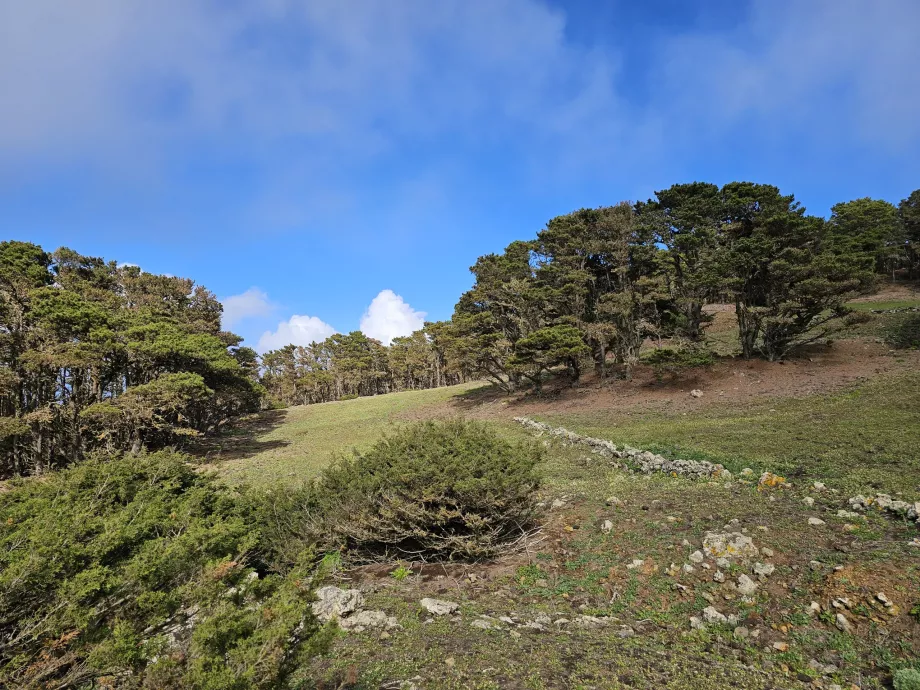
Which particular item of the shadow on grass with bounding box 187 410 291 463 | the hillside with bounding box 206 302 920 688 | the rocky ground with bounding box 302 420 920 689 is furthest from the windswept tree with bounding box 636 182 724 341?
the shadow on grass with bounding box 187 410 291 463

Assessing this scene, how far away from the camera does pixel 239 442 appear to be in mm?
26641

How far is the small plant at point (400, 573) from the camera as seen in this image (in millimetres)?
5789

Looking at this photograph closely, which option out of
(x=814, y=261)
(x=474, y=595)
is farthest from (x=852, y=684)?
(x=814, y=261)

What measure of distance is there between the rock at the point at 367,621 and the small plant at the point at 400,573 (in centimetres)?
115

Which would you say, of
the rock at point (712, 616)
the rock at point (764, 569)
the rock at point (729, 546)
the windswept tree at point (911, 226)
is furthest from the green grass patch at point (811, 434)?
the windswept tree at point (911, 226)

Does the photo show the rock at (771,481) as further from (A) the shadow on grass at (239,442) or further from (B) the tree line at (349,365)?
(B) the tree line at (349,365)

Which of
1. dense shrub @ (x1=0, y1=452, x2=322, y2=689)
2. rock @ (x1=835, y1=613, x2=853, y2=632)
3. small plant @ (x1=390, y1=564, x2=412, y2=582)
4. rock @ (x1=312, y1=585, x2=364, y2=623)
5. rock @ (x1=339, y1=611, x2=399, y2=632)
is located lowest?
rock @ (x1=835, y1=613, x2=853, y2=632)

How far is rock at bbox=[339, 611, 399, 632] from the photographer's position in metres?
4.43

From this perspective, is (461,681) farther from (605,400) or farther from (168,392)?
(605,400)

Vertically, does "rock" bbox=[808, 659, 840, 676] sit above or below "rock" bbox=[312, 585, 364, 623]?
below

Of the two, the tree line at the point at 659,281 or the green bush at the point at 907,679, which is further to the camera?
the tree line at the point at 659,281

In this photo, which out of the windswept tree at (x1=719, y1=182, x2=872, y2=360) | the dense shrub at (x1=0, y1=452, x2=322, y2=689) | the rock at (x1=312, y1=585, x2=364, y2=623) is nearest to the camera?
the dense shrub at (x1=0, y1=452, x2=322, y2=689)

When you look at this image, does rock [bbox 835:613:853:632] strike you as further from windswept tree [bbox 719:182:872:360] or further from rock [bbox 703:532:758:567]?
windswept tree [bbox 719:182:872:360]

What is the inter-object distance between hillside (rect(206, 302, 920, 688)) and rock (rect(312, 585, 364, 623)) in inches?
11.2
